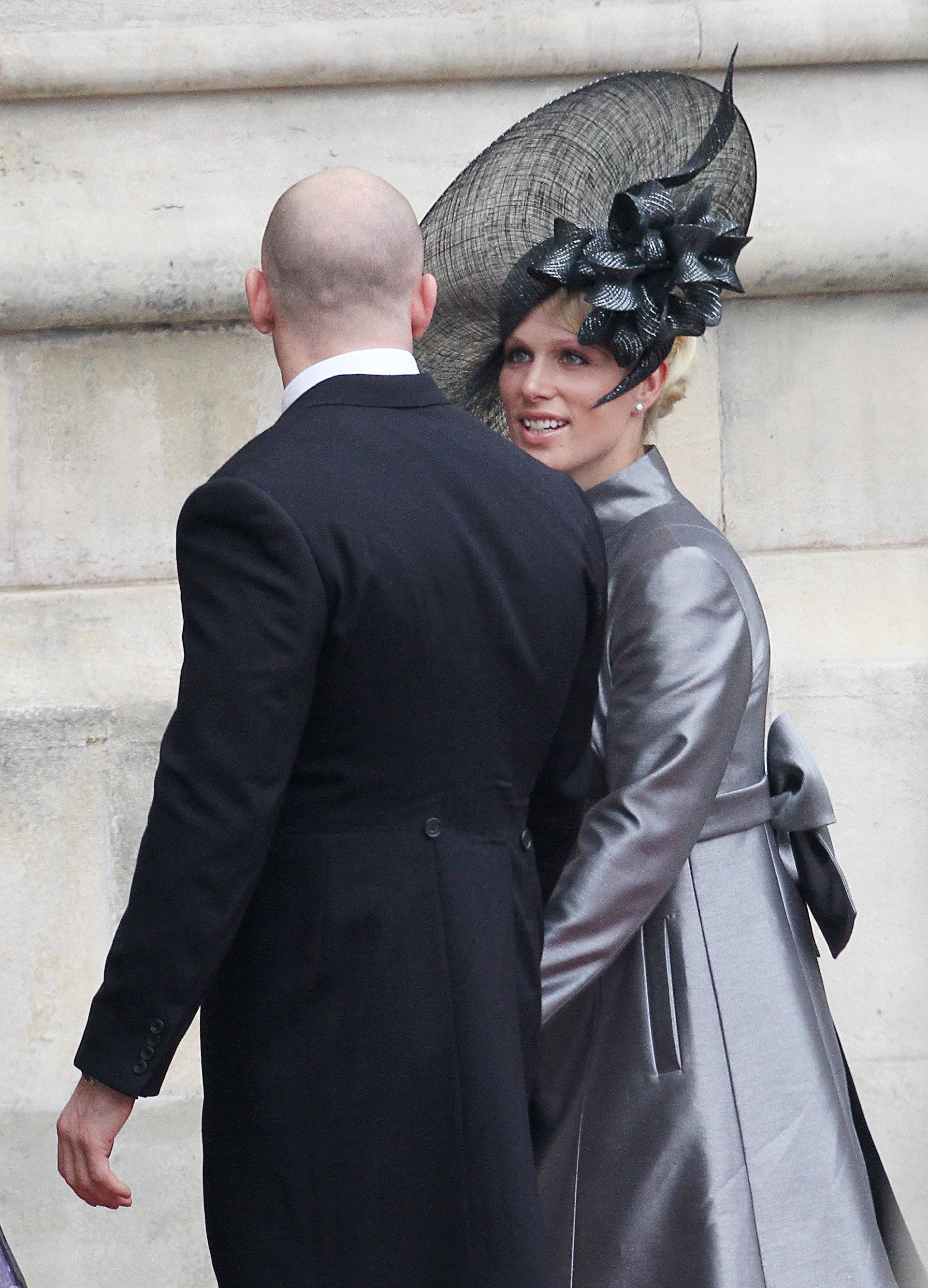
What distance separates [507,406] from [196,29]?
5.32 feet

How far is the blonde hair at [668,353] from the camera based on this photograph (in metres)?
2.21

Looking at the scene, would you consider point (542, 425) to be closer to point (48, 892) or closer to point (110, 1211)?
point (48, 892)

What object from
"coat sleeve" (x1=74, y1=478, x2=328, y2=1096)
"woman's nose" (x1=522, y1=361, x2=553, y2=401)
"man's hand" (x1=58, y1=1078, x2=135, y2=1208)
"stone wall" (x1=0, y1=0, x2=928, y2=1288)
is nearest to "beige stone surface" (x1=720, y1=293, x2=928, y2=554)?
"stone wall" (x1=0, y1=0, x2=928, y2=1288)

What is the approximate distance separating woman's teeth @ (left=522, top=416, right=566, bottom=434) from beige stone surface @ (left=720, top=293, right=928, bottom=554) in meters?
1.35

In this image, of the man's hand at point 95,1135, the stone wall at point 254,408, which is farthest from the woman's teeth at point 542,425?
the stone wall at point 254,408

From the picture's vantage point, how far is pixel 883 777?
335cm

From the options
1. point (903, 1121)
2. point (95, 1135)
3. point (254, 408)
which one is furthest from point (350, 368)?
point (903, 1121)

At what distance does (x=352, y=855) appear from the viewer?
1.63 metres

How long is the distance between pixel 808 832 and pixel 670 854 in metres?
0.36

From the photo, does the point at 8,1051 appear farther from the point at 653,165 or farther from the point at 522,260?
the point at 653,165

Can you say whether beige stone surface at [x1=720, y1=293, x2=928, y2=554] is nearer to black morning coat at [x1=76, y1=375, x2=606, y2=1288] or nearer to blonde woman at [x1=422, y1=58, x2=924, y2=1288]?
blonde woman at [x1=422, y1=58, x2=924, y2=1288]

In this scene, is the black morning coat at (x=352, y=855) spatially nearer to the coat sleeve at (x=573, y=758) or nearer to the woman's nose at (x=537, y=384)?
the coat sleeve at (x=573, y=758)

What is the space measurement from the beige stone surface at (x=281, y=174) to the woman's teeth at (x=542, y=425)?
4.43 feet

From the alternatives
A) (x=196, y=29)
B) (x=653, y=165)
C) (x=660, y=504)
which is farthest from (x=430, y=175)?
(x=660, y=504)
